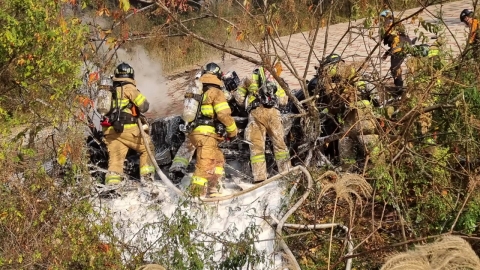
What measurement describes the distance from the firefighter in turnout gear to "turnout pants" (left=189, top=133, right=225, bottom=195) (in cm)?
40

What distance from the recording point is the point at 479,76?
453 centimetres

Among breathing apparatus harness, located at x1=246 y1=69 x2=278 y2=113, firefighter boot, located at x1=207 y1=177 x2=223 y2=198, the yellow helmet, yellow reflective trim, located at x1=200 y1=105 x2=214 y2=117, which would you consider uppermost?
the yellow helmet

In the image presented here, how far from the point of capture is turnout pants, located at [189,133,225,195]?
18.0 ft

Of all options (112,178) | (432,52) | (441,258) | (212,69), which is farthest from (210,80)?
(441,258)

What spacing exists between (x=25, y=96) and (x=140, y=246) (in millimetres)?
2794

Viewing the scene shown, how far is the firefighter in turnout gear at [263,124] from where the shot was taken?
565cm

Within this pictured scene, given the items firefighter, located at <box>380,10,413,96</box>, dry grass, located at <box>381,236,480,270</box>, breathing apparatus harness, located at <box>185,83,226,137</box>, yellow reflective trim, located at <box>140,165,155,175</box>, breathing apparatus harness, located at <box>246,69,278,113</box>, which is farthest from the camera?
yellow reflective trim, located at <box>140,165,155,175</box>

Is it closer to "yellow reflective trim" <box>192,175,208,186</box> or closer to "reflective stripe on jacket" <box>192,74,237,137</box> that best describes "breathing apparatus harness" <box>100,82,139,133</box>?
"reflective stripe on jacket" <box>192,74,237,137</box>

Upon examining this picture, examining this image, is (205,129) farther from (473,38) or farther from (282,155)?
(473,38)

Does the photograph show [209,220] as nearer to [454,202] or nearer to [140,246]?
[140,246]

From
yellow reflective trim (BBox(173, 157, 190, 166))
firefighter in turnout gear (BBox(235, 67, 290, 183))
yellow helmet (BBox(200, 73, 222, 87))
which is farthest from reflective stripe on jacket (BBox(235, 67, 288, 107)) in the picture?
yellow reflective trim (BBox(173, 157, 190, 166))

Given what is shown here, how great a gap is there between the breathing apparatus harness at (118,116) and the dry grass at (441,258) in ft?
13.0

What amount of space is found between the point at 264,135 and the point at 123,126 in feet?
5.41

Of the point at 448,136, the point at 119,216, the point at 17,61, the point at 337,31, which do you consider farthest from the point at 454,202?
the point at 337,31
